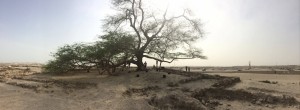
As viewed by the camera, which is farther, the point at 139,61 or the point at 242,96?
the point at 139,61

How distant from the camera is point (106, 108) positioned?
576 inches

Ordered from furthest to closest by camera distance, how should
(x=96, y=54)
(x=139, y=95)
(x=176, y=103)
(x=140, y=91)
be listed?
1. (x=96, y=54)
2. (x=140, y=91)
3. (x=139, y=95)
4. (x=176, y=103)

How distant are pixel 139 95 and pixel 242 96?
5.22 metres

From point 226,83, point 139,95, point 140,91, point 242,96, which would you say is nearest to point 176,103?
point 139,95

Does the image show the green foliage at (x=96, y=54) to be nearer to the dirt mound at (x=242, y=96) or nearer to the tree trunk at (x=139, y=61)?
the tree trunk at (x=139, y=61)

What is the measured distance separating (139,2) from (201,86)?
9468mm

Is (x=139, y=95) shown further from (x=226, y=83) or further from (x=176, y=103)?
(x=226, y=83)

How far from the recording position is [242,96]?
17516 millimetres

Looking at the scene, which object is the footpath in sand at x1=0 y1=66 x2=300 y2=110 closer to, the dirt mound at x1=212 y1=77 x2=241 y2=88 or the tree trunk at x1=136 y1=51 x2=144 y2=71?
the dirt mound at x1=212 y1=77 x2=241 y2=88

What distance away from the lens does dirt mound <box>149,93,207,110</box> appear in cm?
1462

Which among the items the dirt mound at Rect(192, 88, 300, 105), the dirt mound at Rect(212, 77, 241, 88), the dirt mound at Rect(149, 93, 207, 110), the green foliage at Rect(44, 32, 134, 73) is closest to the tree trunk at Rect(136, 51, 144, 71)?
the green foliage at Rect(44, 32, 134, 73)

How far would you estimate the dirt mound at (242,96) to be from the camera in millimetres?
16344

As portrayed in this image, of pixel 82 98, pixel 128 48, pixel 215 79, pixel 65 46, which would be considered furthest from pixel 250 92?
pixel 65 46

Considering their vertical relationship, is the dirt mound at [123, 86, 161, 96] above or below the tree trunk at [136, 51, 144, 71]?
below
